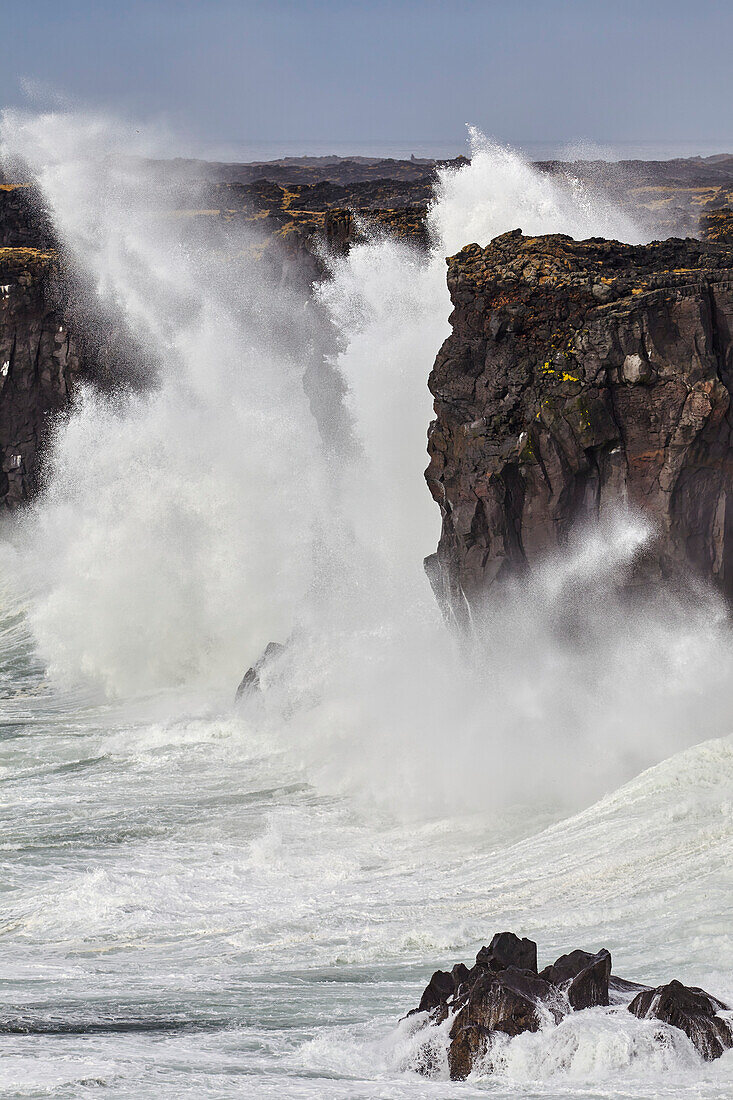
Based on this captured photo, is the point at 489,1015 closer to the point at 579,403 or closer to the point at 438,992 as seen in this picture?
the point at 438,992

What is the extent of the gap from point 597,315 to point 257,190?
167 ft

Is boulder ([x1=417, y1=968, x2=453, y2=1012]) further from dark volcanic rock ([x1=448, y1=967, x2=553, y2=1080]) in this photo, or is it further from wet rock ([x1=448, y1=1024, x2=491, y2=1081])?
wet rock ([x1=448, y1=1024, x2=491, y2=1081])

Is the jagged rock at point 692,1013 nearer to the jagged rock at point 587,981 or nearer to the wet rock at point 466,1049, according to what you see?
the jagged rock at point 587,981

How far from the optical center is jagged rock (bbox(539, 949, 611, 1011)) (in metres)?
9.20

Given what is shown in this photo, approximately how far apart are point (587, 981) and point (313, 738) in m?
11.4

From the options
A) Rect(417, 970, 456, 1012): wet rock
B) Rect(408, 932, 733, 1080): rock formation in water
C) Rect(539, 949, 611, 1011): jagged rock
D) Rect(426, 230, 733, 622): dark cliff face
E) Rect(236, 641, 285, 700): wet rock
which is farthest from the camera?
Rect(236, 641, 285, 700): wet rock

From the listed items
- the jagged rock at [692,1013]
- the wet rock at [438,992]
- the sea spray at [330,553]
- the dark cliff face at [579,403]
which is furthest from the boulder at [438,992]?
the dark cliff face at [579,403]

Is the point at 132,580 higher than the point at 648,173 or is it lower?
lower

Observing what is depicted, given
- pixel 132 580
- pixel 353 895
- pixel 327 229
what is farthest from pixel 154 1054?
pixel 327 229

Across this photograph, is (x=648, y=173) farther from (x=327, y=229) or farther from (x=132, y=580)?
(x=132, y=580)

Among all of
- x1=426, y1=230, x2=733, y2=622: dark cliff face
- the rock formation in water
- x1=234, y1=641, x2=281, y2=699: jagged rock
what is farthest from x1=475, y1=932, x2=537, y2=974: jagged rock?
x1=234, y1=641, x2=281, y2=699: jagged rock

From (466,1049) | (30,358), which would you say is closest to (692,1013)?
(466,1049)

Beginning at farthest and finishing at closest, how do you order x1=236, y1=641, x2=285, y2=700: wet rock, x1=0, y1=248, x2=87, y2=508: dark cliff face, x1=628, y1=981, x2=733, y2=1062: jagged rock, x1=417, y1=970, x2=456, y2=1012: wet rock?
x1=0, y1=248, x2=87, y2=508: dark cliff face, x1=236, y1=641, x2=285, y2=700: wet rock, x1=417, y1=970, x2=456, y2=1012: wet rock, x1=628, y1=981, x2=733, y2=1062: jagged rock

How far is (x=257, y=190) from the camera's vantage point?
63750 mm
